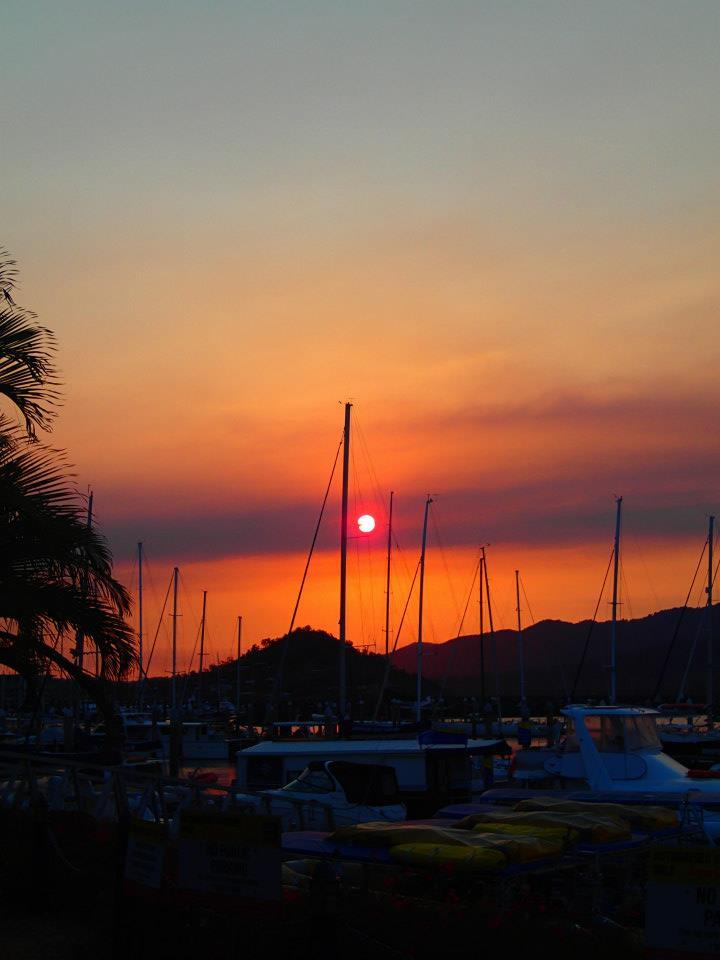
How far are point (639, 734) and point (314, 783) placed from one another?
707 cm

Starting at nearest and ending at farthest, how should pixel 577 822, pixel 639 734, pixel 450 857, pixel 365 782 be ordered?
1. pixel 450 857
2. pixel 577 822
3. pixel 365 782
4. pixel 639 734

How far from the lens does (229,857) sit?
9133mm

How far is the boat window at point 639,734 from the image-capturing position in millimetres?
24250

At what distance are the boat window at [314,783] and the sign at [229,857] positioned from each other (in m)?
14.5

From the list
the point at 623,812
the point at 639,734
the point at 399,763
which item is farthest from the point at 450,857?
the point at 399,763

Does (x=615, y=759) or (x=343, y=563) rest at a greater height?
(x=343, y=563)

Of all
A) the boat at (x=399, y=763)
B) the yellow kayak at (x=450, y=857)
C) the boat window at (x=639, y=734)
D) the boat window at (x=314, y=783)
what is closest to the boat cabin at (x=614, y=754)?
the boat window at (x=639, y=734)

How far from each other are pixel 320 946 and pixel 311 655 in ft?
514

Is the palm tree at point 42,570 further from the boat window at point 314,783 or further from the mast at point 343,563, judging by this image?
the mast at point 343,563

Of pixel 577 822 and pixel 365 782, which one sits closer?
pixel 577 822

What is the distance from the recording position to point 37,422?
11227mm

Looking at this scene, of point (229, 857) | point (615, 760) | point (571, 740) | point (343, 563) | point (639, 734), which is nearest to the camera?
point (229, 857)

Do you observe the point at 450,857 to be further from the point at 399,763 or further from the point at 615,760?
the point at 399,763

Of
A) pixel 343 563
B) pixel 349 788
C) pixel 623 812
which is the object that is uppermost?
pixel 343 563
